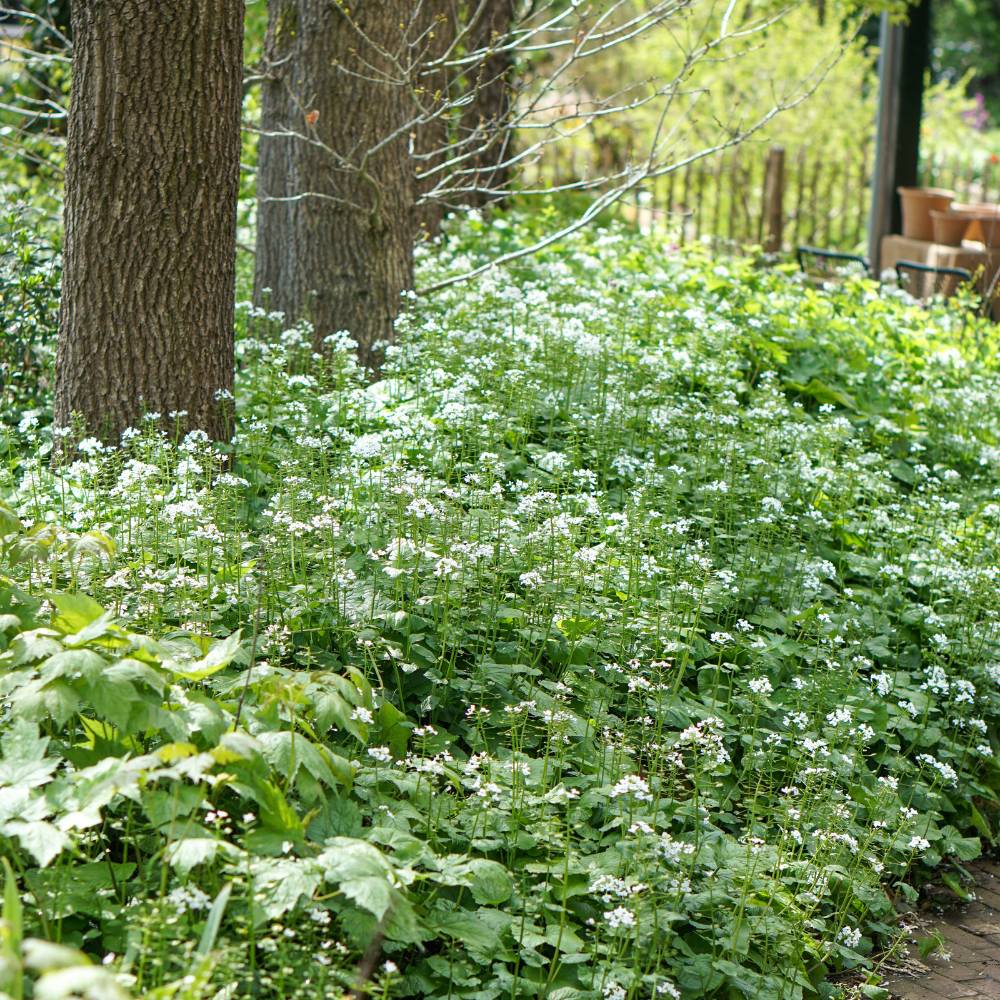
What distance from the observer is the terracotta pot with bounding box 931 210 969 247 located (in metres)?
10.6

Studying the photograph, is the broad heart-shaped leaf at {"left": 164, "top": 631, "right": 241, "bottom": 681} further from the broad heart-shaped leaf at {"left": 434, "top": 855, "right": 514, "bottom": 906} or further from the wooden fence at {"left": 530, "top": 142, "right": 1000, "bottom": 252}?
the wooden fence at {"left": 530, "top": 142, "right": 1000, "bottom": 252}

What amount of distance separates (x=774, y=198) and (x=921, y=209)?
2790 millimetres

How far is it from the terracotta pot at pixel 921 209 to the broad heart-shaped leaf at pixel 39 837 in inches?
400

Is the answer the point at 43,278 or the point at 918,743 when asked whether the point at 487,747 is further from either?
the point at 43,278

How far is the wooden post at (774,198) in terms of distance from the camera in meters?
13.5

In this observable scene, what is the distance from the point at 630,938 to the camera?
3070 mm

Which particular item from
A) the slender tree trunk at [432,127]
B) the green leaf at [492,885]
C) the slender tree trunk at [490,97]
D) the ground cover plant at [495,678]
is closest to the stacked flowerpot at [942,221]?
the slender tree trunk at [490,97]

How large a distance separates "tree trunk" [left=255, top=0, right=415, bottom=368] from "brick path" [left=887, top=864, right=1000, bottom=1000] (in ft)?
12.8

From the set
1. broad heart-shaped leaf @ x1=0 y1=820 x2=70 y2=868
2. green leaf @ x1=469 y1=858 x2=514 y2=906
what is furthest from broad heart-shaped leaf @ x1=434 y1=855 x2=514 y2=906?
broad heart-shaped leaf @ x1=0 y1=820 x2=70 y2=868

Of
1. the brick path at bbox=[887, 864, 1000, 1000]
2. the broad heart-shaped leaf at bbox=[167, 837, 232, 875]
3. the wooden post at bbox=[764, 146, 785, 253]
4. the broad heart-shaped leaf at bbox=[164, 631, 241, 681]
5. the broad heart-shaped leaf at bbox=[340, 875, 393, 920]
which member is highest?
the wooden post at bbox=[764, 146, 785, 253]

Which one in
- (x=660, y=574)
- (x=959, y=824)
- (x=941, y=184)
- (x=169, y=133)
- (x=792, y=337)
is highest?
(x=941, y=184)

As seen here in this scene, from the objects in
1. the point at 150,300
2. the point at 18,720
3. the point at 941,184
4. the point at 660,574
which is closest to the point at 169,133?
the point at 150,300

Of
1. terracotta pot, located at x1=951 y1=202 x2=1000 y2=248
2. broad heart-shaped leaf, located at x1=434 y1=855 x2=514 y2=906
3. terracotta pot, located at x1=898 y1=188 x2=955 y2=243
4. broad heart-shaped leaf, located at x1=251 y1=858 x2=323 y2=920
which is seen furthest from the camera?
terracotta pot, located at x1=898 y1=188 x2=955 y2=243

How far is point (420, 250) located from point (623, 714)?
5.12 meters
